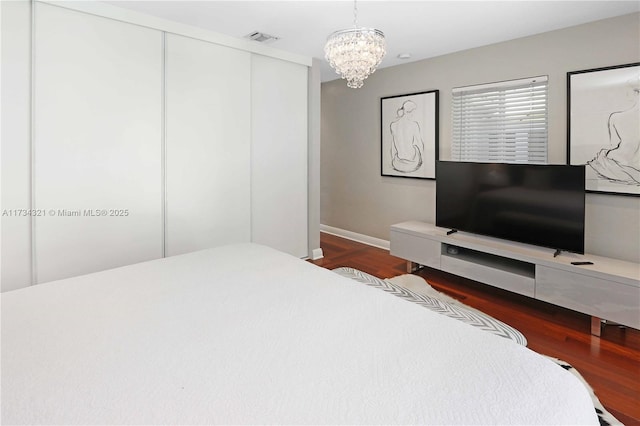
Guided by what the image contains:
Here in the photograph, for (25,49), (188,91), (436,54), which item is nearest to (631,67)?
(436,54)

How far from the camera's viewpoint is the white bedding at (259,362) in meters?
0.93

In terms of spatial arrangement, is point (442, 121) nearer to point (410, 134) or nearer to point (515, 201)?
point (410, 134)

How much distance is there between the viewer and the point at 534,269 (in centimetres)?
319

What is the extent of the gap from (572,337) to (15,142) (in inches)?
162

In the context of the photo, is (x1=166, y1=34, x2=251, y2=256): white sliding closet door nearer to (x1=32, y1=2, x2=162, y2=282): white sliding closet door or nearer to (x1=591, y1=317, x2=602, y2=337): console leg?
(x1=32, y1=2, x2=162, y2=282): white sliding closet door

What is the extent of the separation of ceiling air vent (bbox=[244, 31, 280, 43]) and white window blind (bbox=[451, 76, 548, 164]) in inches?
81.4

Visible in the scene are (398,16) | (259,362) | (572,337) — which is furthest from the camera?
(398,16)

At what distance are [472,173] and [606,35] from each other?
150 cm

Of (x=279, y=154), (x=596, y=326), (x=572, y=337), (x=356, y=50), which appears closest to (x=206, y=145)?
(x=279, y=154)

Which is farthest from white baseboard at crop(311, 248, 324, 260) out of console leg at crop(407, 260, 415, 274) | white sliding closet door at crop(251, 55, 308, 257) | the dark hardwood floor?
console leg at crop(407, 260, 415, 274)

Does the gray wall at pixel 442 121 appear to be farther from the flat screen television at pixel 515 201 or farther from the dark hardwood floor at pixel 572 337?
the dark hardwood floor at pixel 572 337

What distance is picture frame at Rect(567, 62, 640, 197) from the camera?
2889mm

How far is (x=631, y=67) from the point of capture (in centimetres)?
288

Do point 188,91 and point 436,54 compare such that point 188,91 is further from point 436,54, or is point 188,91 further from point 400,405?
point 400,405
